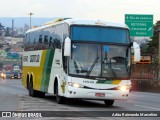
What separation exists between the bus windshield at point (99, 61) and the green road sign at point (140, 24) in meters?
25.4

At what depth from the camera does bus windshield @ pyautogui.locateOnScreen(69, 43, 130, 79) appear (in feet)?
66.0

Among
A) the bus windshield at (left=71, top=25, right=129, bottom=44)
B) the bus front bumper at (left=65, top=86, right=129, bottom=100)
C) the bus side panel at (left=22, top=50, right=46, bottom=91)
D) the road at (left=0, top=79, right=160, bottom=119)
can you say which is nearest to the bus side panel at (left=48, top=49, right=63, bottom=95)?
the road at (left=0, top=79, right=160, bottom=119)

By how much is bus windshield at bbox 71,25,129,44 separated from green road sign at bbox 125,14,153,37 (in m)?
24.8

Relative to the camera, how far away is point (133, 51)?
2073 cm

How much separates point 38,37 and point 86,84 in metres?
7.88

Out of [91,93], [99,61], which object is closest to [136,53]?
[99,61]

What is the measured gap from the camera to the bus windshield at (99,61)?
20.1m

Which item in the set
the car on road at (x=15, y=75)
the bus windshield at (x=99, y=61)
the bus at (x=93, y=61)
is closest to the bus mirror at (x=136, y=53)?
the bus at (x=93, y=61)

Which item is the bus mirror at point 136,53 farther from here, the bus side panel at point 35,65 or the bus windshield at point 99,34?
the bus side panel at point 35,65

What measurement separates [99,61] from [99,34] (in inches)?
48.1

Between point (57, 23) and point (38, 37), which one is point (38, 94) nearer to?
point (38, 37)

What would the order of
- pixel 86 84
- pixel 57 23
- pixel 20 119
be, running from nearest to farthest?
pixel 20 119, pixel 86 84, pixel 57 23

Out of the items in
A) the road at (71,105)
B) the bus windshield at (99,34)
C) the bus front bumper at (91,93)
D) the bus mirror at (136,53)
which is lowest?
the road at (71,105)

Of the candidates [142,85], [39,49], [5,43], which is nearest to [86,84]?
[39,49]
